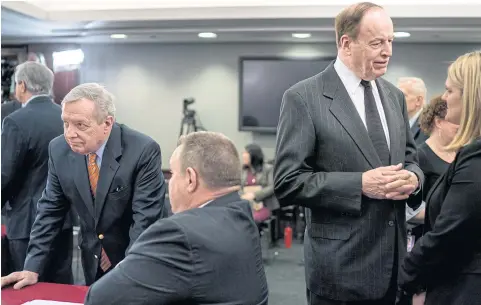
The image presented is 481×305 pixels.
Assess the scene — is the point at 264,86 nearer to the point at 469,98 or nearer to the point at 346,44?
the point at 346,44

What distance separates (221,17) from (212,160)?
4672 mm

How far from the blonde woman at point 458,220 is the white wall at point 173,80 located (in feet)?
21.1

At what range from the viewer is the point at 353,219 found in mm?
1725

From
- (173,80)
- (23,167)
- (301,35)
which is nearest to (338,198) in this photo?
(23,167)

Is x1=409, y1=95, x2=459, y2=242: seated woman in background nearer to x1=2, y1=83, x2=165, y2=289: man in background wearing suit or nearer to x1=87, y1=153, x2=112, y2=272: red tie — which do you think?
x1=2, y1=83, x2=165, y2=289: man in background wearing suit

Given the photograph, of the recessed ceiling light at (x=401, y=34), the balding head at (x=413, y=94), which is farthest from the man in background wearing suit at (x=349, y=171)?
the recessed ceiling light at (x=401, y=34)

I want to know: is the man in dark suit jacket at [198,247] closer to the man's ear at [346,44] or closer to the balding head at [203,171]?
the balding head at [203,171]

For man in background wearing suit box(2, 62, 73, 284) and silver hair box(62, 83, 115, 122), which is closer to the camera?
silver hair box(62, 83, 115, 122)

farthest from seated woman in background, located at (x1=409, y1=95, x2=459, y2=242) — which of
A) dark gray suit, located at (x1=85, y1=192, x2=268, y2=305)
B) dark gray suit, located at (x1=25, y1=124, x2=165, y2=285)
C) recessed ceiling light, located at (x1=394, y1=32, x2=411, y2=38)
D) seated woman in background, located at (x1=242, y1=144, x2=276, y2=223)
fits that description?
recessed ceiling light, located at (x1=394, y1=32, x2=411, y2=38)

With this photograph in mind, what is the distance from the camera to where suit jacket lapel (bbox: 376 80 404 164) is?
178 cm

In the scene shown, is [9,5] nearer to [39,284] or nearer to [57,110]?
[57,110]

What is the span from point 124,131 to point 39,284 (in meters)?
0.65

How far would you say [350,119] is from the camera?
1729mm

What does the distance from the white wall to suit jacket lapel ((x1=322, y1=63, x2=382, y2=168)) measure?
20.9 ft
